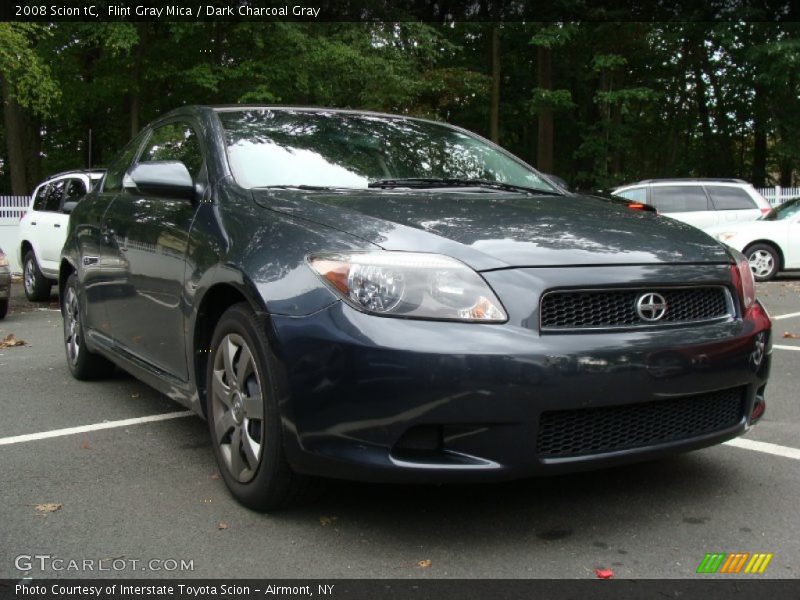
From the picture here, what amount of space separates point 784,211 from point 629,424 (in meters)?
12.7

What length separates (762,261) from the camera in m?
14.0

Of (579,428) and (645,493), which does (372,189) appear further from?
(645,493)

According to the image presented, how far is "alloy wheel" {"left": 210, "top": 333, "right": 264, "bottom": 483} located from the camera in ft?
10.5

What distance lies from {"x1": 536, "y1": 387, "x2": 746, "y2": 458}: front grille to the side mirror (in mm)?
1911

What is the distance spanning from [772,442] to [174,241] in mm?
2969

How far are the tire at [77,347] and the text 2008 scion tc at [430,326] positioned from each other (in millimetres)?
1957

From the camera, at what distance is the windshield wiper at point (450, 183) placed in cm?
389

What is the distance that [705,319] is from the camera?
3139 millimetres

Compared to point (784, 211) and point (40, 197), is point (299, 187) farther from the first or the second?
point (784, 211)

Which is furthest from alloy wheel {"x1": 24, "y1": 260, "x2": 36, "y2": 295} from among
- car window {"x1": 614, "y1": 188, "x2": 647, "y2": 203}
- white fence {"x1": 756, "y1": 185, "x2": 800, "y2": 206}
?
white fence {"x1": 756, "y1": 185, "x2": 800, "y2": 206}

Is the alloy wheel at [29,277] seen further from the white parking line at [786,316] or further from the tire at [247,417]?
the tire at [247,417]

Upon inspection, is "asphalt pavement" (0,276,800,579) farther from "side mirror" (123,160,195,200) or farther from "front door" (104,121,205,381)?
"side mirror" (123,160,195,200)

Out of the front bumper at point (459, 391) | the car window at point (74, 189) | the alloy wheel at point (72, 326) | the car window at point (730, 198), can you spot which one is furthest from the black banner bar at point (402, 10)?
the front bumper at point (459, 391)

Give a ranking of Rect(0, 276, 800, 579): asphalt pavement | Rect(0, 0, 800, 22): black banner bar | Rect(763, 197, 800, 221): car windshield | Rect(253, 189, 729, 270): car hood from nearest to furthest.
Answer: Rect(0, 276, 800, 579): asphalt pavement, Rect(253, 189, 729, 270): car hood, Rect(763, 197, 800, 221): car windshield, Rect(0, 0, 800, 22): black banner bar
